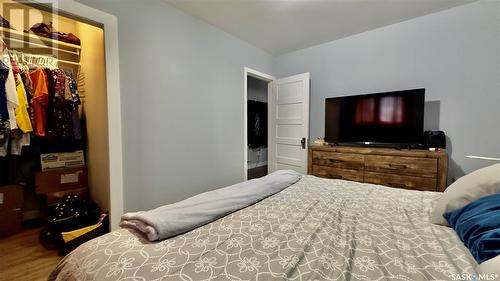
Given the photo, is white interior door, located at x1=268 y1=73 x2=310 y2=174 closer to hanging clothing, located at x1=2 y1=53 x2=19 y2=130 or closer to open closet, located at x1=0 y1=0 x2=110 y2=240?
open closet, located at x1=0 y1=0 x2=110 y2=240

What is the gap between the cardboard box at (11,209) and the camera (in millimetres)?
2086

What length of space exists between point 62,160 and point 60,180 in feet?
0.72

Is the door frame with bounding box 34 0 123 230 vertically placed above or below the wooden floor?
above

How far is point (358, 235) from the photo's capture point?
0.90m

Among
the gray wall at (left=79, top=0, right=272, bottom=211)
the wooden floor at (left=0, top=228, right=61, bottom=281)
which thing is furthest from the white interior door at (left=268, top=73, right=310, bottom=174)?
the wooden floor at (left=0, top=228, right=61, bottom=281)

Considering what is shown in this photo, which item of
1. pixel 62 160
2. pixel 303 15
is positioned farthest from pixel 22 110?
pixel 303 15

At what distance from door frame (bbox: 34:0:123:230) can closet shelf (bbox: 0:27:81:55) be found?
3.19 ft

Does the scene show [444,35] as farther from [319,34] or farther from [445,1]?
[319,34]

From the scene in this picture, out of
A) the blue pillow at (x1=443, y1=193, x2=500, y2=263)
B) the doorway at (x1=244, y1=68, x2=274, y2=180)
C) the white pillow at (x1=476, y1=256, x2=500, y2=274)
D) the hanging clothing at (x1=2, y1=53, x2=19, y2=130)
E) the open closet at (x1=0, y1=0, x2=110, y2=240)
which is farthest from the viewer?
the doorway at (x1=244, y1=68, x2=274, y2=180)

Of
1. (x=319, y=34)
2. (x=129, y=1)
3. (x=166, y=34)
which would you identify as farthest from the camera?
(x=319, y=34)

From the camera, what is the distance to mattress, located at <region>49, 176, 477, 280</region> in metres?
0.66

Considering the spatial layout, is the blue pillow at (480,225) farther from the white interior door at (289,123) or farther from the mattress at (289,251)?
the white interior door at (289,123)

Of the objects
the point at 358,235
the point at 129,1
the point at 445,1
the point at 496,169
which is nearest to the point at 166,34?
the point at 129,1

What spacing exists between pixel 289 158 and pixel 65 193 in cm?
287
